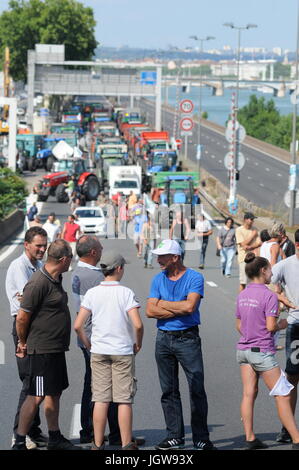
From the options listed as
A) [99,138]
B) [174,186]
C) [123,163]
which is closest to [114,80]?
[99,138]

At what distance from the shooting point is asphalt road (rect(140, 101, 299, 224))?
6358cm

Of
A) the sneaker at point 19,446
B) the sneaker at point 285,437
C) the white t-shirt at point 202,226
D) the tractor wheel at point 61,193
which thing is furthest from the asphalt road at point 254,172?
the sneaker at point 19,446

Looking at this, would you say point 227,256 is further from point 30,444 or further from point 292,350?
point 30,444

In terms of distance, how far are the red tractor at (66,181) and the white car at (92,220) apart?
1285cm

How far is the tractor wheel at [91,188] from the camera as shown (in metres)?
56.3

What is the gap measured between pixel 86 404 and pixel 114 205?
125 feet

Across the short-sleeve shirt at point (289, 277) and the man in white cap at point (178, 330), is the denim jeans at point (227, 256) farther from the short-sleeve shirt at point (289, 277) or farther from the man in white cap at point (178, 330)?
the man in white cap at point (178, 330)

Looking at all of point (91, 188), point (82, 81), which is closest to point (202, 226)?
point (91, 188)

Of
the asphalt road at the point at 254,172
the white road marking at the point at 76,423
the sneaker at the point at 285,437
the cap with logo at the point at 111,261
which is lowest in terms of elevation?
the asphalt road at the point at 254,172

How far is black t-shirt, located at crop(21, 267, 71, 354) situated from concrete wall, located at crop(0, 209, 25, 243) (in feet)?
97.9

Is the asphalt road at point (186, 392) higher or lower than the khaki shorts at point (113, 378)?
lower

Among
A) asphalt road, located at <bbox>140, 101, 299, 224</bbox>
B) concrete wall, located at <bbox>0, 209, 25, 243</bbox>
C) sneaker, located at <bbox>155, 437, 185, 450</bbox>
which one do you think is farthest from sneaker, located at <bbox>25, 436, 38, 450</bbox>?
asphalt road, located at <bbox>140, 101, 299, 224</bbox>
